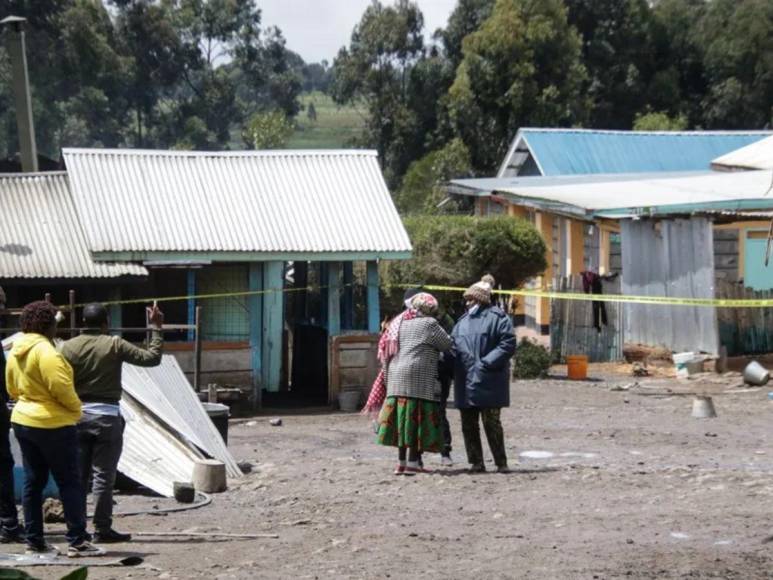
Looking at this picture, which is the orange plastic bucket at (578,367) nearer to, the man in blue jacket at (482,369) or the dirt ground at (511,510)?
the dirt ground at (511,510)

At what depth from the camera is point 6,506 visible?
33.5ft

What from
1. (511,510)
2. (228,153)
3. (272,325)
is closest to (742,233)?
(228,153)

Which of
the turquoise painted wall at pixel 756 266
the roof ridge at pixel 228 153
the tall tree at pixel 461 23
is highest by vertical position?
the tall tree at pixel 461 23

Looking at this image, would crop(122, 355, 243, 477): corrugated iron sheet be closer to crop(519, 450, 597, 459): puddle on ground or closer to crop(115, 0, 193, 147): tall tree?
crop(519, 450, 597, 459): puddle on ground

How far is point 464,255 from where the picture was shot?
28.0 meters

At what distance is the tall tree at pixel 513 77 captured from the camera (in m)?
48.1

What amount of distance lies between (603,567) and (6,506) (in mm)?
3788

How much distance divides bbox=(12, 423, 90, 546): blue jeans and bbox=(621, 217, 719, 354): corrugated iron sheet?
15.2 m

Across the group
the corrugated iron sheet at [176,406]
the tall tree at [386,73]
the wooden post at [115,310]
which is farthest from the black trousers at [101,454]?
the tall tree at [386,73]

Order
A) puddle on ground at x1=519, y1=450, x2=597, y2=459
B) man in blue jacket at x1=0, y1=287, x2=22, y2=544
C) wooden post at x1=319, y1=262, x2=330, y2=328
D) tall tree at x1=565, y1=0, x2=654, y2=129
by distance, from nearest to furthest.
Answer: man in blue jacket at x1=0, y1=287, x2=22, y2=544 → puddle on ground at x1=519, y1=450, x2=597, y2=459 → wooden post at x1=319, y1=262, x2=330, y2=328 → tall tree at x1=565, y1=0, x2=654, y2=129

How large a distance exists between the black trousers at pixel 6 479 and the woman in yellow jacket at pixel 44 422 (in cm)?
34

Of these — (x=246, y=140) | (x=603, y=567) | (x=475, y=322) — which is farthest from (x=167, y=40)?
(x=603, y=567)

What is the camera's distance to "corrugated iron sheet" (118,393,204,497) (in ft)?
42.3

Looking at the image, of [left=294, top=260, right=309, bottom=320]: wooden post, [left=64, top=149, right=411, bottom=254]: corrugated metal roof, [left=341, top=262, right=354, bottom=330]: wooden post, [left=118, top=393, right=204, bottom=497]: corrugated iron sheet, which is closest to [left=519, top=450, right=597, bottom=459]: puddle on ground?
[left=118, top=393, right=204, bottom=497]: corrugated iron sheet
